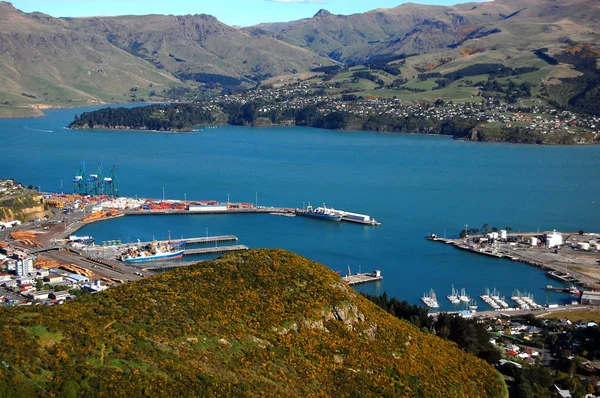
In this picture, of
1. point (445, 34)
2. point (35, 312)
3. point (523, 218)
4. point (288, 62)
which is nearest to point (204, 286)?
point (35, 312)

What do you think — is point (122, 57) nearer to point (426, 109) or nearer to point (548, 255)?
point (426, 109)

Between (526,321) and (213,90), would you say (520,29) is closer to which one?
(213,90)

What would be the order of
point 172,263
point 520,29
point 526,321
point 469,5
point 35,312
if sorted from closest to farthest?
1. point 35,312
2. point 526,321
3. point 172,263
4. point 520,29
5. point 469,5

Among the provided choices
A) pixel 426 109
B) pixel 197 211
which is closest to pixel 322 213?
pixel 197 211

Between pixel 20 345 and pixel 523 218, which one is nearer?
pixel 20 345

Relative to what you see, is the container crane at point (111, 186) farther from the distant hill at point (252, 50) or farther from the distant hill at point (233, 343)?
the distant hill at point (252, 50)

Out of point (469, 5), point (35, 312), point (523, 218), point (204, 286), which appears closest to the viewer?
point (35, 312)
